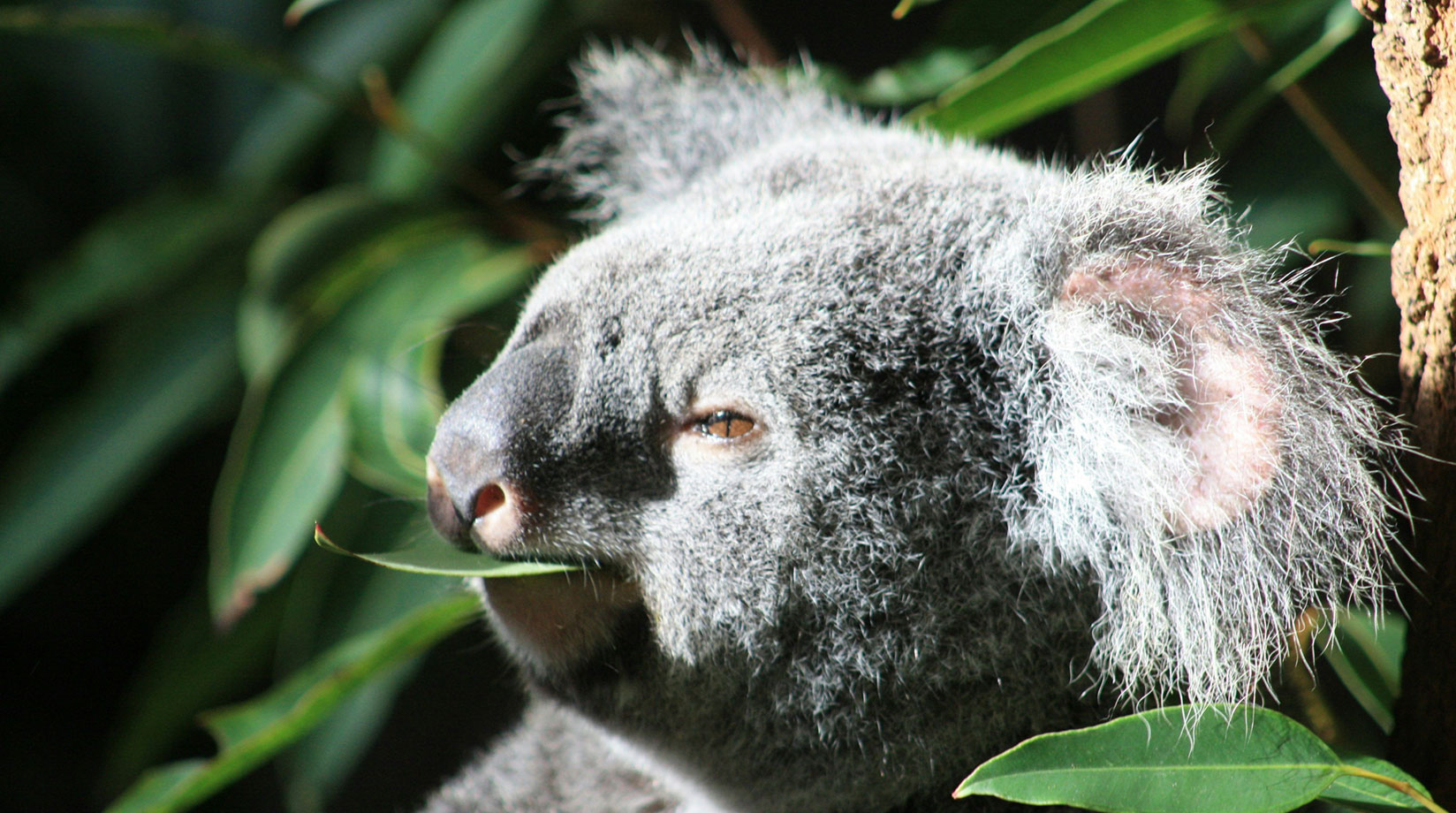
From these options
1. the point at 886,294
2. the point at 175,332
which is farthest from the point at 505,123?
the point at 886,294

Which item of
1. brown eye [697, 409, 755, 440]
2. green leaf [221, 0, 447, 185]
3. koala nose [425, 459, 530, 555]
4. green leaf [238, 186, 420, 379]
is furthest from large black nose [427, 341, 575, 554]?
green leaf [221, 0, 447, 185]

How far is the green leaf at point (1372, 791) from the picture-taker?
84 centimetres

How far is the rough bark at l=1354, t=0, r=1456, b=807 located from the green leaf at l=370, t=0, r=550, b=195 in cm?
161

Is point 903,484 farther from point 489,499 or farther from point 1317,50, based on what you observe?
point 1317,50

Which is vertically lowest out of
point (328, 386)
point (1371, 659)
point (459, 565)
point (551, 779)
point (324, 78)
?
point (1371, 659)

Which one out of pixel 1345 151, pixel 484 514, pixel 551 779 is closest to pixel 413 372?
pixel 551 779

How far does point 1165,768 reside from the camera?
2.75ft

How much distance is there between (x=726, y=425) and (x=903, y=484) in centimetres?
17

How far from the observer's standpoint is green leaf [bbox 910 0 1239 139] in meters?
1.26

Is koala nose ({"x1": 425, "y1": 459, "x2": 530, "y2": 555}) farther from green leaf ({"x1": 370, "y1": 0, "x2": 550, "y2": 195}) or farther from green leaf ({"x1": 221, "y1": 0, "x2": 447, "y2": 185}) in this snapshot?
green leaf ({"x1": 221, "y1": 0, "x2": 447, "y2": 185})

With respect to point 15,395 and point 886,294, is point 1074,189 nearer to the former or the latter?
point 886,294

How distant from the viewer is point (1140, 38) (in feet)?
4.21

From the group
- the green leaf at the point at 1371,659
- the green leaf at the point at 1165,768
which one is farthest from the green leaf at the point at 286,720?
the green leaf at the point at 1371,659

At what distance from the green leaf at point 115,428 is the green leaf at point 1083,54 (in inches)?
66.8
